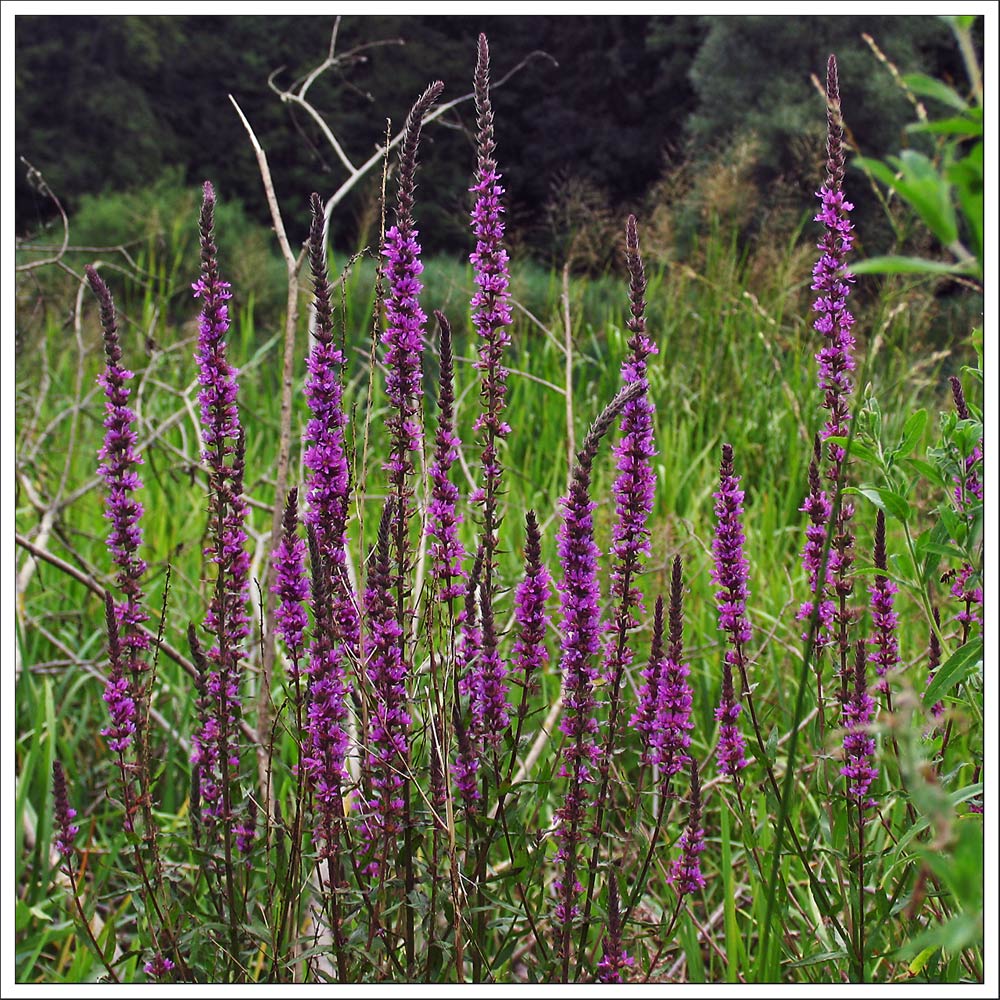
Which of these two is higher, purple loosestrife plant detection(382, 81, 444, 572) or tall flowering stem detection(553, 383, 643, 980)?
purple loosestrife plant detection(382, 81, 444, 572)

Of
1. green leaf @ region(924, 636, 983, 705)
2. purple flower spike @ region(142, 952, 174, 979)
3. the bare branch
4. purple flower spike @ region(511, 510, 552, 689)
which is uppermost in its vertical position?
the bare branch

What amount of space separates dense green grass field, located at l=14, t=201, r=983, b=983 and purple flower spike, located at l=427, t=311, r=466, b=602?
127 millimetres

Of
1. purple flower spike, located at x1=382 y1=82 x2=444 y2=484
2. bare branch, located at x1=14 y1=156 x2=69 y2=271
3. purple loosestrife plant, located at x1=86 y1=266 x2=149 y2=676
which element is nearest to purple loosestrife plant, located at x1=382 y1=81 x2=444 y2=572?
purple flower spike, located at x1=382 y1=82 x2=444 y2=484

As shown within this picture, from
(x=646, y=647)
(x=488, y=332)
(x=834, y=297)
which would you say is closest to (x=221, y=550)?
(x=488, y=332)

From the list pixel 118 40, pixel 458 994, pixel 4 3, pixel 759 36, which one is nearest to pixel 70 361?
pixel 4 3

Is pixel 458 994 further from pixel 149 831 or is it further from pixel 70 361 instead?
pixel 70 361

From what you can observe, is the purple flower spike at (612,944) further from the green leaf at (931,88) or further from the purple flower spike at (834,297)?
the green leaf at (931,88)

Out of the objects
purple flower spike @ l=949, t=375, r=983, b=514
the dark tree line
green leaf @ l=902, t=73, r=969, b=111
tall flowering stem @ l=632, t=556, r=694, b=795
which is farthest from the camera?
the dark tree line

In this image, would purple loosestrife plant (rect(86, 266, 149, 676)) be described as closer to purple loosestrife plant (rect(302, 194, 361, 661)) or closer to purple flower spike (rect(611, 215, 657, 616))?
purple loosestrife plant (rect(302, 194, 361, 661))

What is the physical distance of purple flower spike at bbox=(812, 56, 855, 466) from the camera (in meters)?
1.68

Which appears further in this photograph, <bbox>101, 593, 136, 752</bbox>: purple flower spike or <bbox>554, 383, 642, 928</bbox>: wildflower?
<bbox>101, 593, 136, 752</bbox>: purple flower spike

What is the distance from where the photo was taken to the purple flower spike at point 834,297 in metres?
1.68

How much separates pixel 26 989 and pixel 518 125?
14.5m

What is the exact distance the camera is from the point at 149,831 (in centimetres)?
189
